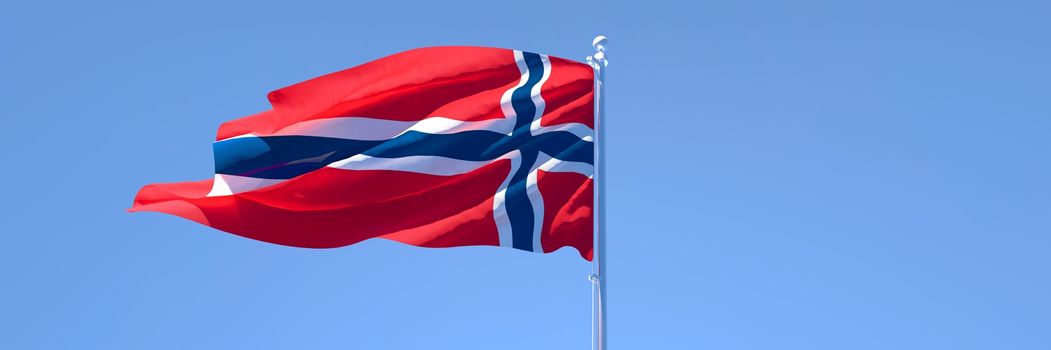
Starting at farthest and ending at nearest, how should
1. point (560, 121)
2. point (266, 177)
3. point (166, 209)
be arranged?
point (560, 121)
point (266, 177)
point (166, 209)

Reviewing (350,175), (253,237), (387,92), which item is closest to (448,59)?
(387,92)

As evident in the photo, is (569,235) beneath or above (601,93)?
beneath

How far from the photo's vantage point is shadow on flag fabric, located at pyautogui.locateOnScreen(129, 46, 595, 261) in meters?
17.5

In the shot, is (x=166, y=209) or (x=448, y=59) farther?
(x=448, y=59)

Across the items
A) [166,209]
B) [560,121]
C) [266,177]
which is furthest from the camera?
[560,121]

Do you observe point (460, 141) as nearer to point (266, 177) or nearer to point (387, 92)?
point (387, 92)

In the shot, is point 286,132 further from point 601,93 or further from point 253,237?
point 601,93

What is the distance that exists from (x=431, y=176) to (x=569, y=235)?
2072 mm

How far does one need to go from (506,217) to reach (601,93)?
7.03 feet

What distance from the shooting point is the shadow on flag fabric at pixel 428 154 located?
17.5 m

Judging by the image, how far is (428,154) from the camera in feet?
59.9

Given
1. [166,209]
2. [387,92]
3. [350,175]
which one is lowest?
[166,209]

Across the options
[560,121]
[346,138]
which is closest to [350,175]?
[346,138]

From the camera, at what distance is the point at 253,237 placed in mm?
17031
